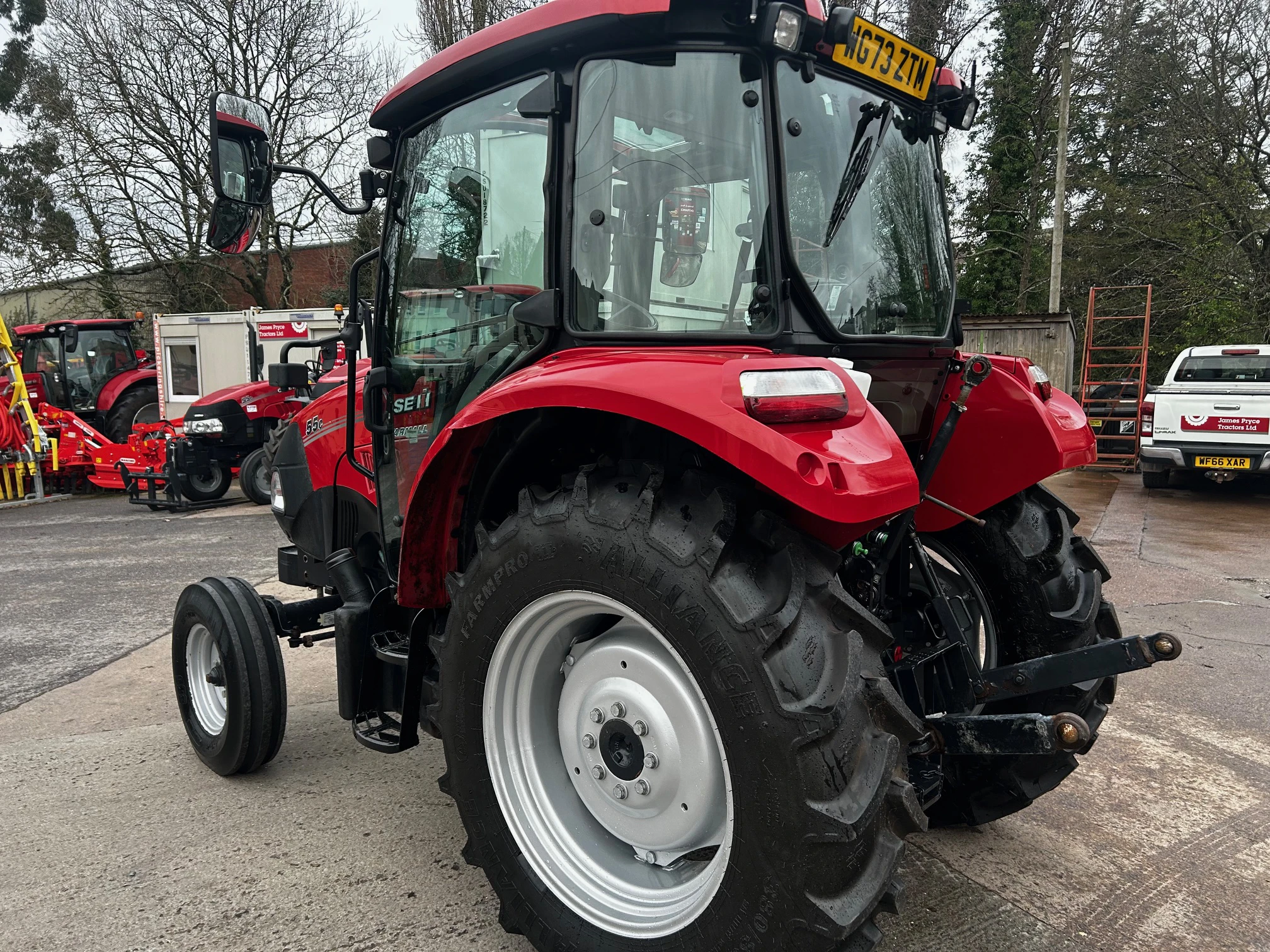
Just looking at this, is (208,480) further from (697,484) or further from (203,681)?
(697,484)

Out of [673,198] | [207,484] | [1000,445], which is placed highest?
[673,198]

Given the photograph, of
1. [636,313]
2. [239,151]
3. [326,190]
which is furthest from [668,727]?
[239,151]

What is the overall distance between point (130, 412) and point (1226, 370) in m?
16.9

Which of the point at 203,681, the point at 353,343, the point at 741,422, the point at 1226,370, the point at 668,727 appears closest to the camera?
the point at 741,422

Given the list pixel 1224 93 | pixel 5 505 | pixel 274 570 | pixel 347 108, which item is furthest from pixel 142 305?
pixel 1224 93

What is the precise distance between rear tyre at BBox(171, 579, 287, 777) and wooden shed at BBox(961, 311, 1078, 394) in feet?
41.4

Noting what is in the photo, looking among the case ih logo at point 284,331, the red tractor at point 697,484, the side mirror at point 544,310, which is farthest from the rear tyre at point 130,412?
the side mirror at point 544,310

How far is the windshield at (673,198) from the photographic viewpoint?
203 centimetres

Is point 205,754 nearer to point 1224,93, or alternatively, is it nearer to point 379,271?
point 379,271

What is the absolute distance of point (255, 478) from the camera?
11.0 m

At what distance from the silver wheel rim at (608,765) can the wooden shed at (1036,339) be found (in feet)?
42.3

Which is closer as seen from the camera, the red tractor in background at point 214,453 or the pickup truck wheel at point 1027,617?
the pickup truck wheel at point 1027,617

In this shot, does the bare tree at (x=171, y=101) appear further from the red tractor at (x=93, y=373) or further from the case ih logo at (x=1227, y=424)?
the case ih logo at (x=1227, y=424)

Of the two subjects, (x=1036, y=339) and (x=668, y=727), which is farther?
(x=1036, y=339)
